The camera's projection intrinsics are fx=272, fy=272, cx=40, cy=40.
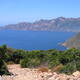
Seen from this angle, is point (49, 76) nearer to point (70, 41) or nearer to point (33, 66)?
point (33, 66)

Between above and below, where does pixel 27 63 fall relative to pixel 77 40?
above

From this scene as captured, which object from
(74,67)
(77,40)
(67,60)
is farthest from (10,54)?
(77,40)

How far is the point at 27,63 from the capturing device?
1922cm

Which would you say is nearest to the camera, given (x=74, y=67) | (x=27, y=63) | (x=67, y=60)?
(x=74, y=67)

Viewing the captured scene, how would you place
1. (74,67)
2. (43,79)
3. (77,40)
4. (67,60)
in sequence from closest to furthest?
(43,79)
(74,67)
(67,60)
(77,40)

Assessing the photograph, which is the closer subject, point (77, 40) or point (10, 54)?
point (10, 54)

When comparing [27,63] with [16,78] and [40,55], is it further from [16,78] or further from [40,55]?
[16,78]

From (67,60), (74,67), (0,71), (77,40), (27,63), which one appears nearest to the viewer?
(0,71)

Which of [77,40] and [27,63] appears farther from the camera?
[77,40]

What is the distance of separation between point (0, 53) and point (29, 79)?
11.6m

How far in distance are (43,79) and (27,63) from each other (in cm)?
824

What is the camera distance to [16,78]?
1170 centimetres

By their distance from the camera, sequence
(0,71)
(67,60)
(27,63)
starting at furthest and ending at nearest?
(67,60) < (27,63) < (0,71)

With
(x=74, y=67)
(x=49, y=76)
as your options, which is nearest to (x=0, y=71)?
(x=49, y=76)
